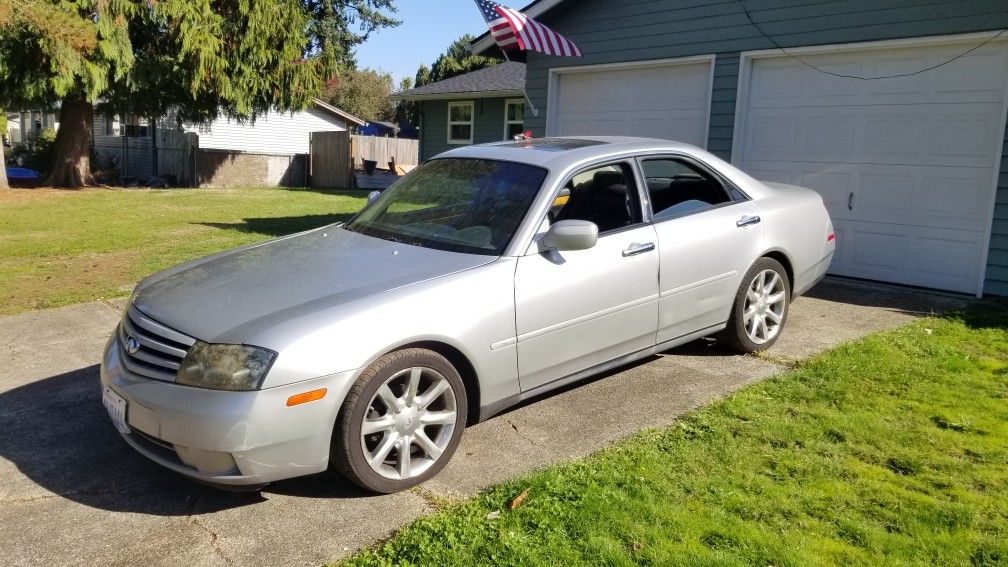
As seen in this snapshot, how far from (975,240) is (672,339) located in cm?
454

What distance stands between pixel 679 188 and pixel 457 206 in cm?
169

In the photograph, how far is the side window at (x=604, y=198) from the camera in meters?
4.74

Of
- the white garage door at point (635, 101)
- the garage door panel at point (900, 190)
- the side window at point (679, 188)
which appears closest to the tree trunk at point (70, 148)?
the white garage door at point (635, 101)

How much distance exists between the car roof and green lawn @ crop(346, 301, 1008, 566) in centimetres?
166

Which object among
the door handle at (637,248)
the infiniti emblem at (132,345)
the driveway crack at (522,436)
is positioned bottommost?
the driveway crack at (522,436)

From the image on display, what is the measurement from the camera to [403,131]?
3884 centimetres

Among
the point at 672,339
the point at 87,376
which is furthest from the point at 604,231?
the point at 87,376

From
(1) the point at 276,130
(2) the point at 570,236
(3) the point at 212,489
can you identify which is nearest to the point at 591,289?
(2) the point at 570,236

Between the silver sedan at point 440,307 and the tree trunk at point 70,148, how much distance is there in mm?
21102

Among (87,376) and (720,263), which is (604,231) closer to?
(720,263)

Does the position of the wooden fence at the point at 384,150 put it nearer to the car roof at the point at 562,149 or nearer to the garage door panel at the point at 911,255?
the garage door panel at the point at 911,255

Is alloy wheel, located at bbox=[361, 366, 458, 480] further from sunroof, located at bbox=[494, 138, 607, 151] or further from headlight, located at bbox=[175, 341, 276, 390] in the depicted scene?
sunroof, located at bbox=[494, 138, 607, 151]

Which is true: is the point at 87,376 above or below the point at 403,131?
below

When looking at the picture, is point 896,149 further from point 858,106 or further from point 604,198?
point 604,198
